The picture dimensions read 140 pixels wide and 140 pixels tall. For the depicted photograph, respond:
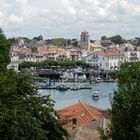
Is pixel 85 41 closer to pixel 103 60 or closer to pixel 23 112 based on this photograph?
pixel 103 60

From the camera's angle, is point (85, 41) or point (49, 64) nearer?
point (49, 64)

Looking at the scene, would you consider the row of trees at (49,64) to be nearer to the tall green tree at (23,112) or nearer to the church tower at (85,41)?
the church tower at (85,41)

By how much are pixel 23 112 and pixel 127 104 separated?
3.88 m

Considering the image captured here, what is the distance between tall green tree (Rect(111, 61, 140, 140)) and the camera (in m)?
14.7

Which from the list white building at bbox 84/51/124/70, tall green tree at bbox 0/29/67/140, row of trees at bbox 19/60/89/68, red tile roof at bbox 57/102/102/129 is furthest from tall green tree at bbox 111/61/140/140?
white building at bbox 84/51/124/70

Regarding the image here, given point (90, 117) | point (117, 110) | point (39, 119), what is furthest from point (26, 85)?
point (90, 117)

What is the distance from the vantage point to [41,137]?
17250 mm

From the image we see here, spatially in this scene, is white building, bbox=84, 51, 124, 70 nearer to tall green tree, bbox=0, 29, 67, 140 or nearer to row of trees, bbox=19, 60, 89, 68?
row of trees, bbox=19, 60, 89, 68

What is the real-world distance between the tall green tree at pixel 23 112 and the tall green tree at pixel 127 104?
9.79 feet

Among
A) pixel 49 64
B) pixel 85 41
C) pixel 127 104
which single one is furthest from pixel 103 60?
pixel 127 104

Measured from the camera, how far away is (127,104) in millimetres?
14836

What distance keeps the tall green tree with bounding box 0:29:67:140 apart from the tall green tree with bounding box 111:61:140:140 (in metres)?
2.98

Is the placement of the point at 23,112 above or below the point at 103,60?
below

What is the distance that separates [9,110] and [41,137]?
1.27 metres
